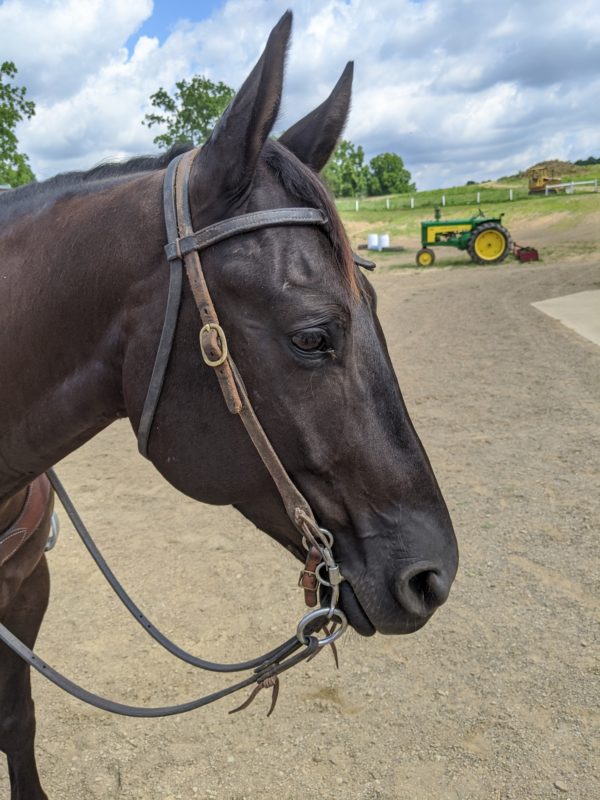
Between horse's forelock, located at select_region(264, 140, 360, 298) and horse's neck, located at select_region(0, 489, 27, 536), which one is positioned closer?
horse's forelock, located at select_region(264, 140, 360, 298)

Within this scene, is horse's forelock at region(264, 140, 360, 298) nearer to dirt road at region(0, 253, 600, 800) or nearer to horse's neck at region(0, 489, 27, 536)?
horse's neck at region(0, 489, 27, 536)

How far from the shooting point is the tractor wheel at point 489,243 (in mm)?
21312

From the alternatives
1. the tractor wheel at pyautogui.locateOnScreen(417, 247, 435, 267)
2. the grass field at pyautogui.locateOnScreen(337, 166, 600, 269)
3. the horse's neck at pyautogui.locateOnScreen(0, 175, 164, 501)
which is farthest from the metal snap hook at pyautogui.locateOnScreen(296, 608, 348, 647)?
the tractor wheel at pyautogui.locateOnScreen(417, 247, 435, 267)

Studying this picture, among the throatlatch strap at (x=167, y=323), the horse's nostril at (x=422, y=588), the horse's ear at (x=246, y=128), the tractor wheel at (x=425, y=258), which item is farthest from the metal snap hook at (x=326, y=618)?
the tractor wheel at (x=425, y=258)

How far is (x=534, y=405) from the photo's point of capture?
723 centimetres

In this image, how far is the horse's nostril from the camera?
5.04 feet

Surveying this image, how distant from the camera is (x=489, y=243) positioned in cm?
2156

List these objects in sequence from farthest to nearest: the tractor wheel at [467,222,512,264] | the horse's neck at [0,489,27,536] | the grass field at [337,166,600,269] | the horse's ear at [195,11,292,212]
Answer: the grass field at [337,166,600,269], the tractor wheel at [467,222,512,264], the horse's neck at [0,489,27,536], the horse's ear at [195,11,292,212]

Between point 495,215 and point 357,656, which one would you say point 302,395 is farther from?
point 495,215

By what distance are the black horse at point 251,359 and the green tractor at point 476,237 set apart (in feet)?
70.0

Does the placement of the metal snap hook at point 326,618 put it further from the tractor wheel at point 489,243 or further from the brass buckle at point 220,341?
the tractor wheel at point 489,243

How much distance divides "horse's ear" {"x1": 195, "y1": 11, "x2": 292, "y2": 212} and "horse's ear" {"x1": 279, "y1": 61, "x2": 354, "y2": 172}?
0.38 metres

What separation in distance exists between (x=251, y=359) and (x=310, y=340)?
0.50 feet

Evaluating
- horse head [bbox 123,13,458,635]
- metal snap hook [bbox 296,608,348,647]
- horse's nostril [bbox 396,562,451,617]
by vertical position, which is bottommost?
metal snap hook [bbox 296,608,348,647]
